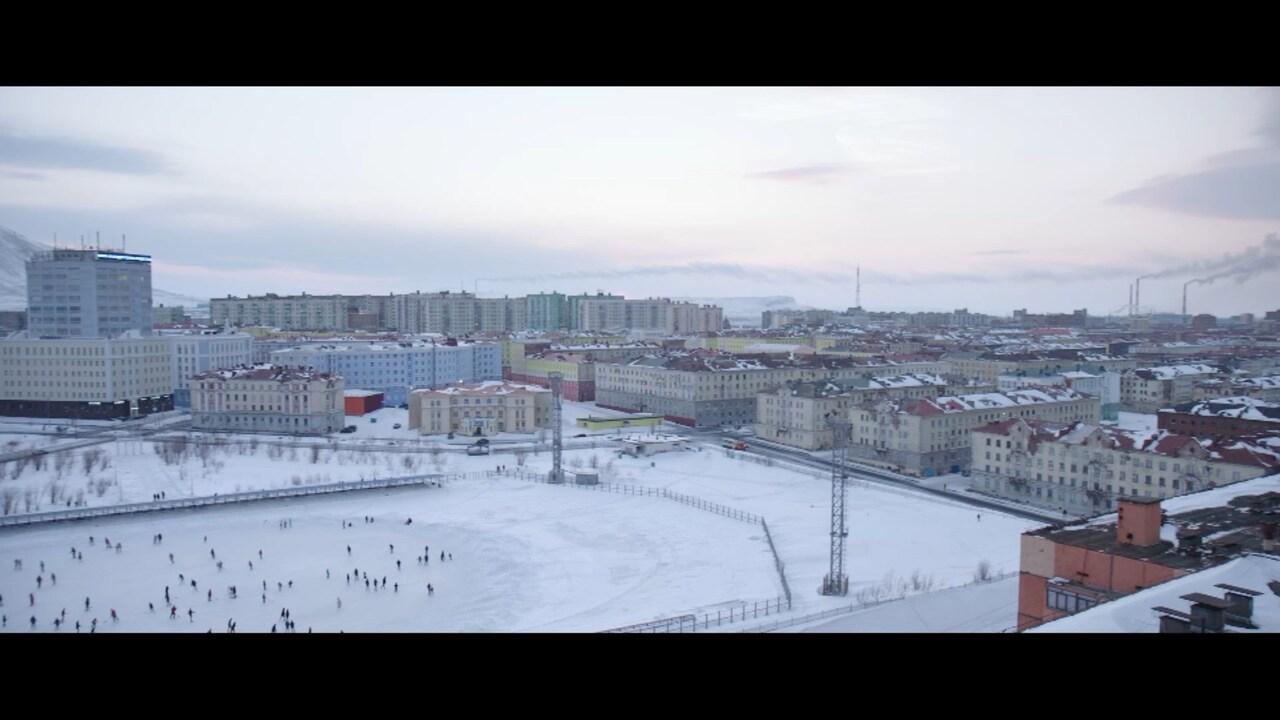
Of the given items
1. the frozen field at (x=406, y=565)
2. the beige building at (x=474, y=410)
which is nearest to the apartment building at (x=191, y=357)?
the beige building at (x=474, y=410)

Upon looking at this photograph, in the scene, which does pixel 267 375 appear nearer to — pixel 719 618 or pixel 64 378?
pixel 64 378

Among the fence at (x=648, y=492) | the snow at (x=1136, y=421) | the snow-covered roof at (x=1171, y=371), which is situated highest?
the snow-covered roof at (x=1171, y=371)

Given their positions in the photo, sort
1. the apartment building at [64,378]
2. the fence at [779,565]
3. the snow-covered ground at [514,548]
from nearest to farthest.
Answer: the snow-covered ground at [514,548], the fence at [779,565], the apartment building at [64,378]

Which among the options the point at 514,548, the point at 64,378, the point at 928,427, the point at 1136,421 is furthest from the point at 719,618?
the point at 64,378

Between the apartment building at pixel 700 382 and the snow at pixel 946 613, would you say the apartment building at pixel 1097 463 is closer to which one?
the snow at pixel 946 613
